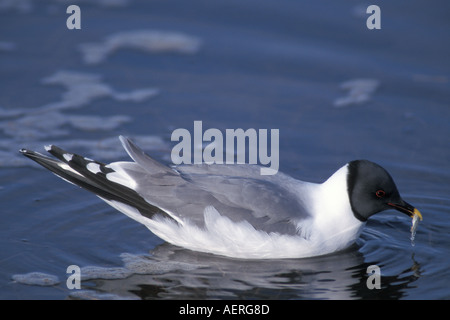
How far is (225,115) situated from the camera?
909cm

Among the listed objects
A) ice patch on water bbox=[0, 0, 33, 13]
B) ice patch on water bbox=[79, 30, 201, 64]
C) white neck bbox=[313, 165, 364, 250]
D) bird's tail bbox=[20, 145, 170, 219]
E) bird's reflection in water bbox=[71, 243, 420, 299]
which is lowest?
bird's reflection in water bbox=[71, 243, 420, 299]

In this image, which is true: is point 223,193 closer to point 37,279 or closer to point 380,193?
point 380,193

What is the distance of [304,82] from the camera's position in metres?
9.52

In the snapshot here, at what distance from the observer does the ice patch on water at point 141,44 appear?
10094 mm

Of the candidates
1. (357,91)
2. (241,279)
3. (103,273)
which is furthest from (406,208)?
(357,91)

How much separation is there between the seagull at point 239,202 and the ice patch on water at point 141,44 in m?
3.47

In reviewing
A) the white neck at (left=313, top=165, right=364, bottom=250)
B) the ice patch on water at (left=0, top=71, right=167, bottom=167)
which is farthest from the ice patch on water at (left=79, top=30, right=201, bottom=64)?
the white neck at (left=313, top=165, right=364, bottom=250)

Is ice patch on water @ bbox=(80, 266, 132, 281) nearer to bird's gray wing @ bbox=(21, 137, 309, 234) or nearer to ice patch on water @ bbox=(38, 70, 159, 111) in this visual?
bird's gray wing @ bbox=(21, 137, 309, 234)

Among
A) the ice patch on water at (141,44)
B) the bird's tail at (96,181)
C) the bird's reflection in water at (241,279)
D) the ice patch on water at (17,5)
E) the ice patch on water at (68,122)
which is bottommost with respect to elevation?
the bird's reflection in water at (241,279)

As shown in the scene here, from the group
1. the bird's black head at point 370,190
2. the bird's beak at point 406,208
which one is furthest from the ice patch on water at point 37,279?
the bird's beak at point 406,208

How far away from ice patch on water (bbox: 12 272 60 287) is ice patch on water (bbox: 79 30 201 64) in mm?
4305

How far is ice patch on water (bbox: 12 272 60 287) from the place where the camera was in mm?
Result: 6164

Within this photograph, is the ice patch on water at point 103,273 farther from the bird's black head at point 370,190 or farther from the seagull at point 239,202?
the bird's black head at point 370,190

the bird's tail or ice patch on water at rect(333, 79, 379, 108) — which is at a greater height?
ice patch on water at rect(333, 79, 379, 108)
